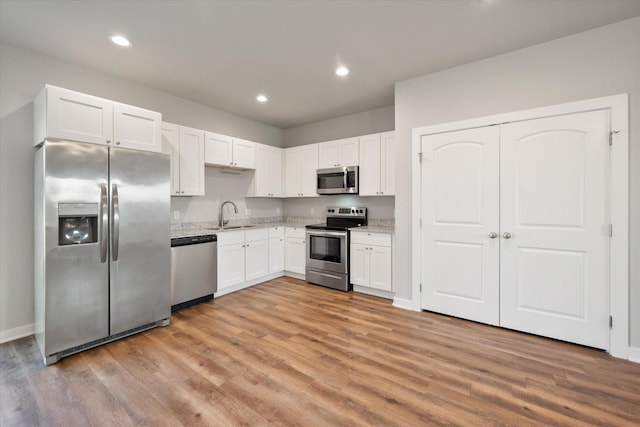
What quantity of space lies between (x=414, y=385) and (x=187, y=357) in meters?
1.82

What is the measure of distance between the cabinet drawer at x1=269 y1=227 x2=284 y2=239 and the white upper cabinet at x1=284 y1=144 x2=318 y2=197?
0.73 m

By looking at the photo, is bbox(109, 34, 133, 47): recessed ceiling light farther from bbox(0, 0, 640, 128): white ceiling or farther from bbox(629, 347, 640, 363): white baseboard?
bbox(629, 347, 640, 363): white baseboard

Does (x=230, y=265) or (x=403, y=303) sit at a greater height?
(x=230, y=265)

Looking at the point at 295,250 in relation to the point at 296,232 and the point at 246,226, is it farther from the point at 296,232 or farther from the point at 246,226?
the point at 246,226

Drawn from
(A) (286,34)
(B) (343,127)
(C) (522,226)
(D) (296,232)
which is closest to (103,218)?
(A) (286,34)

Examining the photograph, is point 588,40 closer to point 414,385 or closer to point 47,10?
point 414,385

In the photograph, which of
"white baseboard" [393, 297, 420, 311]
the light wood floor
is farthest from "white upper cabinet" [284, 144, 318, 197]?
the light wood floor

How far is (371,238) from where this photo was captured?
13.1ft

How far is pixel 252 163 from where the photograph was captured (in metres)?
4.73

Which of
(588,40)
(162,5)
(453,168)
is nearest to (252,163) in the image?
(162,5)

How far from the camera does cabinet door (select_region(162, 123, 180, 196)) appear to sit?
11.8 feet

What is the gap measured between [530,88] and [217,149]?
3.83m

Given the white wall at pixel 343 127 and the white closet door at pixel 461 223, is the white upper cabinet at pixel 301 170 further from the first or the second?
the white closet door at pixel 461 223

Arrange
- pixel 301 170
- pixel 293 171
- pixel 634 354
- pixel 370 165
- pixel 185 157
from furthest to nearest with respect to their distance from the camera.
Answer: pixel 293 171 < pixel 301 170 < pixel 370 165 < pixel 185 157 < pixel 634 354
